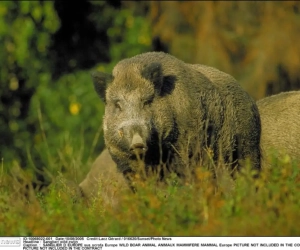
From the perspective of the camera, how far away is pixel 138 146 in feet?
27.1

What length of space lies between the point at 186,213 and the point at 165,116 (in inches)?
86.4

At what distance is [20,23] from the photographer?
16.5 meters

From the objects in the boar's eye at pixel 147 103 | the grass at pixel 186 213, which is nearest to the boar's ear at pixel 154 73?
the boar's eye at pixel 147 103

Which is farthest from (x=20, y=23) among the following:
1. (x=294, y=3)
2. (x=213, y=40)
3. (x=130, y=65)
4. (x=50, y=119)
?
(x=130, y=65)

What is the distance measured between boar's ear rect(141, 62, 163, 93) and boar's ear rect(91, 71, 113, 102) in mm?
334

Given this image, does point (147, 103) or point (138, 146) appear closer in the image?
point (138, 146)

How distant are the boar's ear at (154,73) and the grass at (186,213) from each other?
160 cm

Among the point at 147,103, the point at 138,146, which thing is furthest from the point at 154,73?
the point at 138,146

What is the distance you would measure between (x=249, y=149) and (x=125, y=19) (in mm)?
8355

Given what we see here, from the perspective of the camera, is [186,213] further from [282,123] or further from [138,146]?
[282,123]

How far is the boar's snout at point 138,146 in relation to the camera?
27.1ft

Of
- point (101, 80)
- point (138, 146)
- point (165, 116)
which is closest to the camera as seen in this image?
point (138, 146)

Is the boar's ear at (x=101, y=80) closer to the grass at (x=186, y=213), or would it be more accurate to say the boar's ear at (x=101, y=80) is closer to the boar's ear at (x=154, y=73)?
the boar's ear at (x=154, y=73)

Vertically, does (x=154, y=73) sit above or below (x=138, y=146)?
above
